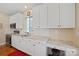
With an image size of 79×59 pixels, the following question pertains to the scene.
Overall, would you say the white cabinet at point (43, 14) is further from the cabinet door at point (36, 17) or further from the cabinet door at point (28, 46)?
the cabinet door at point (28, 46)

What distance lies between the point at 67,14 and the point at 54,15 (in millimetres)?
255

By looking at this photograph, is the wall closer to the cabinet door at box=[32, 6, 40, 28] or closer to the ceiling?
the ceiling

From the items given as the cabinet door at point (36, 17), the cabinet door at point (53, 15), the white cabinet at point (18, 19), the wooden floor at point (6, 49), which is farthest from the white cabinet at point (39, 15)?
the wooden floor at point (6, 49)

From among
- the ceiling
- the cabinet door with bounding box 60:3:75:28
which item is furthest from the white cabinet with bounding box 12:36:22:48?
the cabinet door with bounding box 60:3:75:28

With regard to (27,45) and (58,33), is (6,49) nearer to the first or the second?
(27,45)

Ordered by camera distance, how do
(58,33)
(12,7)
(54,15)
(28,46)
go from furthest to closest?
(58,33) < (54,15) < (28,46) < (12,7)

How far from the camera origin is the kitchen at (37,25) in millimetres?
1594

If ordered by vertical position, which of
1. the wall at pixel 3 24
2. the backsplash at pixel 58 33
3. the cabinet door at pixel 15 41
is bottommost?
the cabinet door at pixel 15 41

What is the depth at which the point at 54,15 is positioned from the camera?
1.80m

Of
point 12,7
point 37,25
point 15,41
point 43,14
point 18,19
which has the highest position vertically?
point 12,7

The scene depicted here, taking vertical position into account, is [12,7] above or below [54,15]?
above

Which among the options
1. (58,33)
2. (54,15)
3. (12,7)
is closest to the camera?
(12,7)

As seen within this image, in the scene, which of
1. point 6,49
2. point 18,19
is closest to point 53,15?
point 18,19

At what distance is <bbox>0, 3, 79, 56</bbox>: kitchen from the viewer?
1.59 m
